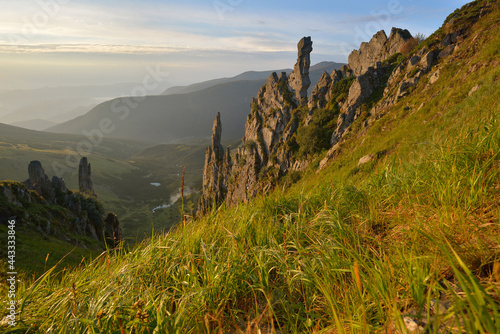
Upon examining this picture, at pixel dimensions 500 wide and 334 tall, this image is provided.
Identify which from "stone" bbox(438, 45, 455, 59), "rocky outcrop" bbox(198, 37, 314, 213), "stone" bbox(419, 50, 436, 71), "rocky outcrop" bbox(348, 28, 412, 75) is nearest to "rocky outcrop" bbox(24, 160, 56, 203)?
"rocky outcrop" bbox(198, 37, 314, 213)

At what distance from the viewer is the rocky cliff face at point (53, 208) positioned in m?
35.6

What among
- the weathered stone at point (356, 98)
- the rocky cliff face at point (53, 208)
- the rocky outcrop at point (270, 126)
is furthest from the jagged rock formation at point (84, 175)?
the weathered stone at point (356, 98)

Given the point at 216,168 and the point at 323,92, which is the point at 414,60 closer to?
the point at 323,92

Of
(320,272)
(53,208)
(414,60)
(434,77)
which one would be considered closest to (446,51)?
(414,60)

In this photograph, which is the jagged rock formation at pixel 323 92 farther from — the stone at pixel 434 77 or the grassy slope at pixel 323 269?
the grassy slope at pixel 323 269

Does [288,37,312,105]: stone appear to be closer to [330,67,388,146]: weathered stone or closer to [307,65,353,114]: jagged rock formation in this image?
[307,65,353,114]: jagged rock formation

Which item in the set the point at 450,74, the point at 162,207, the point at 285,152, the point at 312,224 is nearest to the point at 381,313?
the point at 312,224

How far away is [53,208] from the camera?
149 feet

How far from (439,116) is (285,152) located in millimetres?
40740

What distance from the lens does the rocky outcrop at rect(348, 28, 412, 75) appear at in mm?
53031

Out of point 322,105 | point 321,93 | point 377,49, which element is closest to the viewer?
point 322,105

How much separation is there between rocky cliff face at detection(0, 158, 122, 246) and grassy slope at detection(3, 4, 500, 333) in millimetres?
20211

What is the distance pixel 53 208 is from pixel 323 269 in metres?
57.4

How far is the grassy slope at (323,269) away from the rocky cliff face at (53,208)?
20211 millimetres
